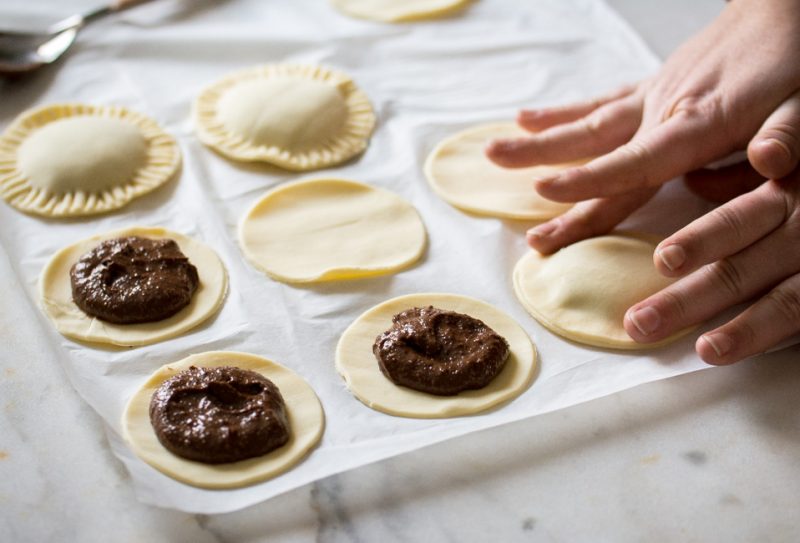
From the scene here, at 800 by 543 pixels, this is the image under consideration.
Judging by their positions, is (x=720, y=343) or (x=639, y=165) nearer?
(x=720, y=343)

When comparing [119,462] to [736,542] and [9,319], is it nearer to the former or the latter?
[9,319]

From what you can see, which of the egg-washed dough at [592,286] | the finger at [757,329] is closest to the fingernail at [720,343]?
the finger at [757,329]

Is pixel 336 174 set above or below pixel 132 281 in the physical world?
below

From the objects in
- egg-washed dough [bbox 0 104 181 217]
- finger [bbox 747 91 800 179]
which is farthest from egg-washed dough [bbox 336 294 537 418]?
egg-washed dough [bbox 0 104 181 217]

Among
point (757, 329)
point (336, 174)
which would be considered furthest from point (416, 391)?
point (336, 174)

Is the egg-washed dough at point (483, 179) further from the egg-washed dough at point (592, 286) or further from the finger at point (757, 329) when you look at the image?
the finger at point (757, 329)

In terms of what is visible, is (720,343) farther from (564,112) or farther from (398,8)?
(398,8)
